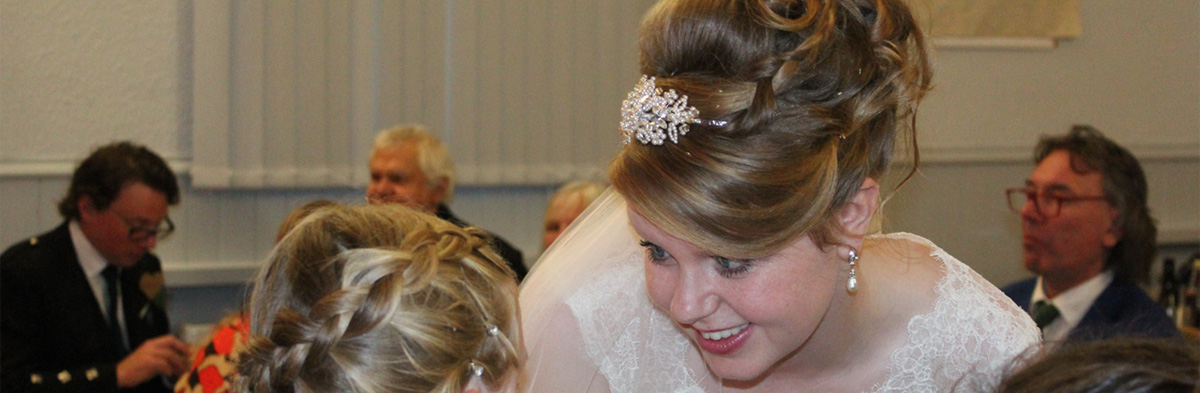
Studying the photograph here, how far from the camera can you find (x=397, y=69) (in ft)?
12.9

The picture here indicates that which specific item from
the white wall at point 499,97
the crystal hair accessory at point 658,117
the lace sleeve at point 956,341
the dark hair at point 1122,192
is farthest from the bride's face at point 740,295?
the dark hair at point 1122,192

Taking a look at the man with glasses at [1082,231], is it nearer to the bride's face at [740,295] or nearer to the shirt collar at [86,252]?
the bride's face at [740,295]

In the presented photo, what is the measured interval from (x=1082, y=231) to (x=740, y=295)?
2.01 metres

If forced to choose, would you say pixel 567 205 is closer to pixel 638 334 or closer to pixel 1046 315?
pixel 1046 315

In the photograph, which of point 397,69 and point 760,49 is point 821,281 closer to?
point 760,49

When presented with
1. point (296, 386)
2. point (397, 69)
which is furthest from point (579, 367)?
point (397, 69)

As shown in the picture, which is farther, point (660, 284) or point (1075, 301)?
point (1075, 301)

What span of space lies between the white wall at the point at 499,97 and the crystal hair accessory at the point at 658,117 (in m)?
1.61

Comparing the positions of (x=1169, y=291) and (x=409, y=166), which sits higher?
(x=409, y=166)

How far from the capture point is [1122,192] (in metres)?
3.11

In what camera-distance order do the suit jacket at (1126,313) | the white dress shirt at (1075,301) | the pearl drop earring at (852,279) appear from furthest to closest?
1. the white dress shirt at (1075,301)
2. the suit jacket at (1126,313)
3. the pearl drop earring at (852,279)

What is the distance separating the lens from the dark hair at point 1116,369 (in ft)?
3.20

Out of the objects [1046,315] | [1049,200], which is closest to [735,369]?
[1046,315]

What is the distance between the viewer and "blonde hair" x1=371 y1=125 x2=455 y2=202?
371cm
